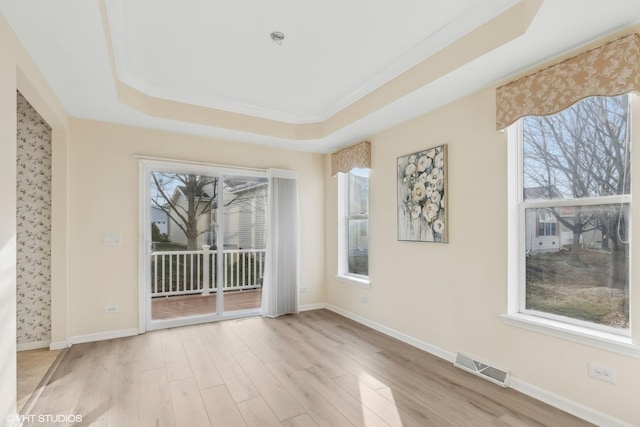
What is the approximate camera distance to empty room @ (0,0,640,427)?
7.02 ft

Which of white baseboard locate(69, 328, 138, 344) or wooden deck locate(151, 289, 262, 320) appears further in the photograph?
wooden deck locate(151, 289, 262, 320)

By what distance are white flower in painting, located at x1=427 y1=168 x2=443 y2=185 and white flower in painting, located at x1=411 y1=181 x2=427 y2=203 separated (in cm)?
10

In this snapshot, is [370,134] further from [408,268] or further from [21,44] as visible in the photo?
[21,44]

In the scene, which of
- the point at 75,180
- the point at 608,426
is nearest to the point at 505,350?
the point at 608,426

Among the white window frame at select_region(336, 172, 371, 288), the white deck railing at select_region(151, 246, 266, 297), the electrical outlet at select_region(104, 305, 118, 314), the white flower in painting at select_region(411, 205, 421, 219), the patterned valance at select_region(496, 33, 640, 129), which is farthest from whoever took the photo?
the white window frame at select_region(336, 172, 371, 288)

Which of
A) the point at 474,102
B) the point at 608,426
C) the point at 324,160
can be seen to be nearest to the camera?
the point at 608,426

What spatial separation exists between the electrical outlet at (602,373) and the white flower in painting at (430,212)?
5.32 feet

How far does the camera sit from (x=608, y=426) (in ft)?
6.82

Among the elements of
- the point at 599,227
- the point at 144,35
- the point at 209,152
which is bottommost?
the point at 599,227

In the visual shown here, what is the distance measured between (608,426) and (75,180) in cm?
511

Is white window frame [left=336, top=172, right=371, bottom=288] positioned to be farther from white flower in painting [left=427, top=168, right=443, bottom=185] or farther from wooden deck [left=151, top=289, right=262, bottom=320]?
white flower in painting [left=427, top=168, right=443, bottom=185]

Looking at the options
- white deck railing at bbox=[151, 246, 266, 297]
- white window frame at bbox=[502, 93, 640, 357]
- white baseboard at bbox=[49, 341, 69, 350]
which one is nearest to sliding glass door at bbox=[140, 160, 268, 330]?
white deck railing at bbox=[151, 246, 266, 297]

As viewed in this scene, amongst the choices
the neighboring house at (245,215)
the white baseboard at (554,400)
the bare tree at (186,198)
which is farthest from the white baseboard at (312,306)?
the white baseboard at (554,400)

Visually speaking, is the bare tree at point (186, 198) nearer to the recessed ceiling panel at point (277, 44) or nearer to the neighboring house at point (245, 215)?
the neighboring house at point (245, 215)
